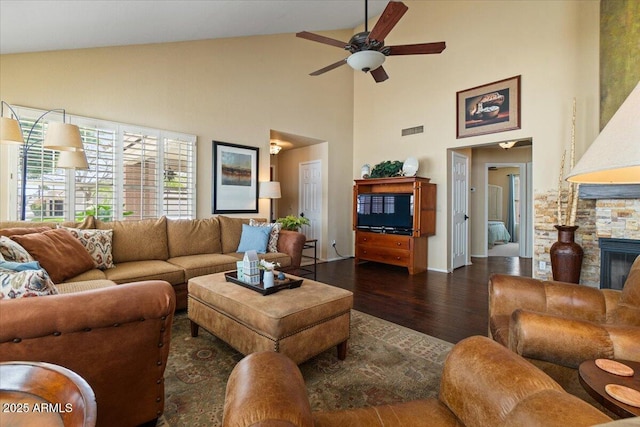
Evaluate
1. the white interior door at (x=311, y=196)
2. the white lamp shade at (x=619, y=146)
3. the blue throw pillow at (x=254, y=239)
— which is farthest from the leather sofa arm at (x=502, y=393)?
the white interior door at (x=311, y=196)

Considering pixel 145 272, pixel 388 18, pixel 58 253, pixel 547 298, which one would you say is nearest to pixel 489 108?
pixel 388 18

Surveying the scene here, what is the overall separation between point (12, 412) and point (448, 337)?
8.61 feet

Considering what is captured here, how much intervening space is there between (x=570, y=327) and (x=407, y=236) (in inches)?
146

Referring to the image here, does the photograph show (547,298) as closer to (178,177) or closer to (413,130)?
(178,177)

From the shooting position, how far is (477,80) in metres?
4.62

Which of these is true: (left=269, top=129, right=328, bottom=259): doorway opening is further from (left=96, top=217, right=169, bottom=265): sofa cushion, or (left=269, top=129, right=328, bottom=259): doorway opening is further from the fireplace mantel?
the fireplace mantel

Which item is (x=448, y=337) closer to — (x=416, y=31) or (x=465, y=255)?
(x=465, y=255)

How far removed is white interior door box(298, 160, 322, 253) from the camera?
19.9ft

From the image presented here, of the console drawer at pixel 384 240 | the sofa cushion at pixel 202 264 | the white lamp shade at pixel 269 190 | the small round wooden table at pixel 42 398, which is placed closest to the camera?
the small round wooden table at pixel 42 398

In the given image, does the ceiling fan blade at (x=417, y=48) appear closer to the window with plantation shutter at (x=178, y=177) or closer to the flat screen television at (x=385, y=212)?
the flat screen television at (x=385, y=212)

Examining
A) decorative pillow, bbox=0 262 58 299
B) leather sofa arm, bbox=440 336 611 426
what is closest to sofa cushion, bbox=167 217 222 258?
decorative pillow, bbox=0 262 58 299

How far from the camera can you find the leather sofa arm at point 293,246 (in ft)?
12.5

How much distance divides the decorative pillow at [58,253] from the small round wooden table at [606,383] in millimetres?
3138

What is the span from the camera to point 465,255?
18.0 feet
